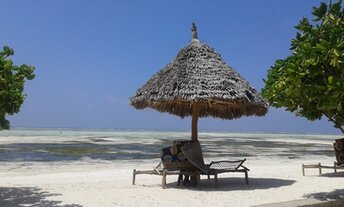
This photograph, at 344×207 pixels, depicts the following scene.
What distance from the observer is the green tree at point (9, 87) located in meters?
5.98

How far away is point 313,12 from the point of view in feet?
18.9

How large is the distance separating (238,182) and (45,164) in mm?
8894

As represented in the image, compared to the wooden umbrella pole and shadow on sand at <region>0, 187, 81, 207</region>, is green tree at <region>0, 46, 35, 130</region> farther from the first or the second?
the wooden umbrella pole

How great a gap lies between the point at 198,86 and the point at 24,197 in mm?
4274

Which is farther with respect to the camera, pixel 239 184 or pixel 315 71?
pixel 239 184

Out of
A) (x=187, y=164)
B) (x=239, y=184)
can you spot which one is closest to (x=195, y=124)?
(x=187, y=164)

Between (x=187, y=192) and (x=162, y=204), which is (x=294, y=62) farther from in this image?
(x=187, y=192)

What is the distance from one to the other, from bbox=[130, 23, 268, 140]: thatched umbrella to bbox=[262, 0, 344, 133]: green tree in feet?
8.67

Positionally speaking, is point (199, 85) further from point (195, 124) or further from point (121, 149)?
point (121, 149)

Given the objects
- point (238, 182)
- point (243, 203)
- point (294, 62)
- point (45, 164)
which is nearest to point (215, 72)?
point (238, 182)

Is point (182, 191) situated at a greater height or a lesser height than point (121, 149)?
lesser

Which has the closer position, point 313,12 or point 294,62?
point 294,62

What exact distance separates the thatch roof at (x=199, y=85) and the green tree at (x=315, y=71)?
104 inches

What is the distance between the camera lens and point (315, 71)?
5.20m
